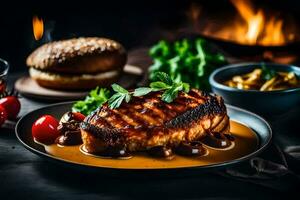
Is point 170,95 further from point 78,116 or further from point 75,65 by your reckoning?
point 75,65

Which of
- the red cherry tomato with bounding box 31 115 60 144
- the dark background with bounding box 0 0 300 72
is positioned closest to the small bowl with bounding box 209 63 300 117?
the red cherry tomato with bounding box 31 115 60 144

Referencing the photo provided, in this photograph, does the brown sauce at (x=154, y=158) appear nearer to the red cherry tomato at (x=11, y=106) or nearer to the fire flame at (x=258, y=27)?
the red cherry tomato at (x=11, y=106)

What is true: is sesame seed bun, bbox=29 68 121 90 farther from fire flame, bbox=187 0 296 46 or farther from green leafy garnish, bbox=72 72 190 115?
fire flame, bbox=187 0 296 46

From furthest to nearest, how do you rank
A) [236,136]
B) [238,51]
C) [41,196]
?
1. [238,51]
2. [236,136]
3. [41,196]

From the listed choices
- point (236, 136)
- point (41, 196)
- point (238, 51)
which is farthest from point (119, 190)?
point (238, 51)

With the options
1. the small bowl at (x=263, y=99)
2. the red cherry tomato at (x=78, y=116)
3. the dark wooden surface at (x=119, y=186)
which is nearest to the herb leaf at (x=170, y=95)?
the dark wooden surface at (x=119, y=186)

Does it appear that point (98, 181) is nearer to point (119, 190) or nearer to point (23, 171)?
point (119, 190)
